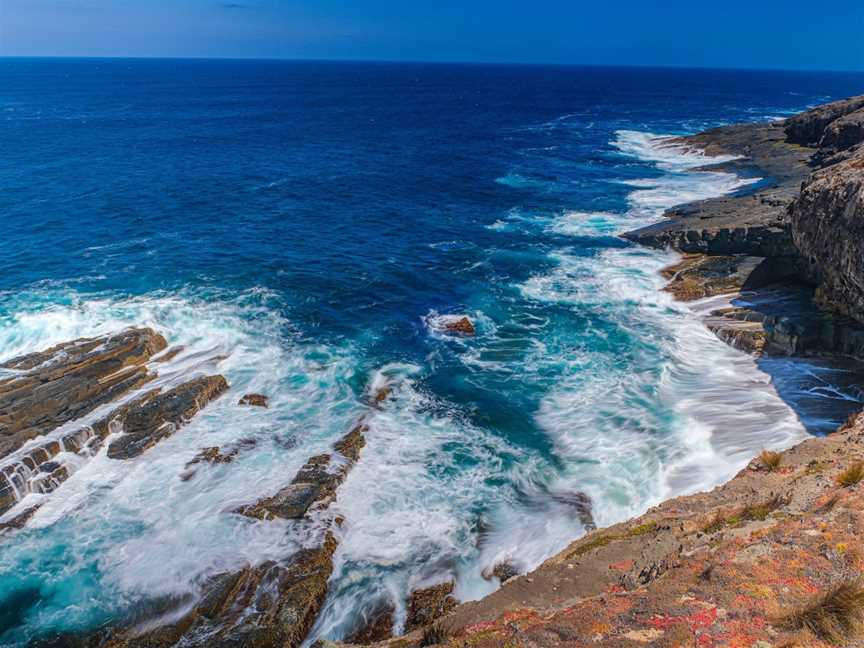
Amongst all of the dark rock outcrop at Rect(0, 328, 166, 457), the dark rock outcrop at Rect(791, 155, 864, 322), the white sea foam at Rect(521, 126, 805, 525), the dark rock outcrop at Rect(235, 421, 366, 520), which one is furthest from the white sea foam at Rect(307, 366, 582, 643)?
the dark rock outcrop at Rect(791, 155, 864, 322)

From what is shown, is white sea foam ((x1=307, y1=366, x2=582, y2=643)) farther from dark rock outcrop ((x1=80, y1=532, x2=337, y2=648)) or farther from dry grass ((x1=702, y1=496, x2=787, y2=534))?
dry grass ((x1=702, y1=496, x2=787, y2=534))

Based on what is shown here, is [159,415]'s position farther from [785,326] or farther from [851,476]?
[785,326]

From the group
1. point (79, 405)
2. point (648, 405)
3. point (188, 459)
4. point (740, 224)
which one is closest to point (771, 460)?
point (648, 405)

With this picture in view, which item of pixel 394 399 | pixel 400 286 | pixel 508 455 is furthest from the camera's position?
pixel 400 286

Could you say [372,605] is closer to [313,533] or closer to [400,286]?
[313,533]

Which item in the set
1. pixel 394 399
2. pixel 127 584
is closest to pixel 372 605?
pixel 127 584

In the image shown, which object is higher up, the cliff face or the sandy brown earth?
the cliff face
